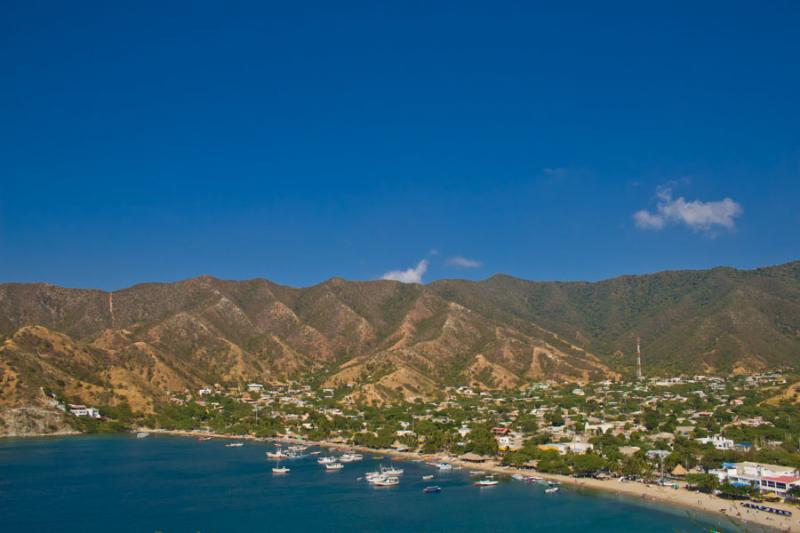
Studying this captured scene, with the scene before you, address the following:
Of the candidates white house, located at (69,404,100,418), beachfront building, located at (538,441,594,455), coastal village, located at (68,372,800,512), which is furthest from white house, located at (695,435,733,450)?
A: white house, located at (69,404,100,418)

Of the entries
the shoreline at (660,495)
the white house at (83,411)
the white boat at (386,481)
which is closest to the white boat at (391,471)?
the white boat at (386,481)

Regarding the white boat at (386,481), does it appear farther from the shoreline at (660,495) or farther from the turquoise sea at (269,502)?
the shoreline at (660,495)

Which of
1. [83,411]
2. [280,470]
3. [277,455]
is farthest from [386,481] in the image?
[83,411]

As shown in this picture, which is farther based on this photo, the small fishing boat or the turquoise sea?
the small fishing boat

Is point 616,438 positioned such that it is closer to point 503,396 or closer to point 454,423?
point 454,423

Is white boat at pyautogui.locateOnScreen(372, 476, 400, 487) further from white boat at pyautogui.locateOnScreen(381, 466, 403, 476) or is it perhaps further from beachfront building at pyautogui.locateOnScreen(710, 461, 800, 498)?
beachfront building at pyautogui.locateOnScreen(710, 461, 800, 498)

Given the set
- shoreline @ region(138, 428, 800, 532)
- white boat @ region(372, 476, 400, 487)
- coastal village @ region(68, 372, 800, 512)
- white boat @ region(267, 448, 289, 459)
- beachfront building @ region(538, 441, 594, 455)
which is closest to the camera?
shoreline @ region(138, 428, 800, 532)
